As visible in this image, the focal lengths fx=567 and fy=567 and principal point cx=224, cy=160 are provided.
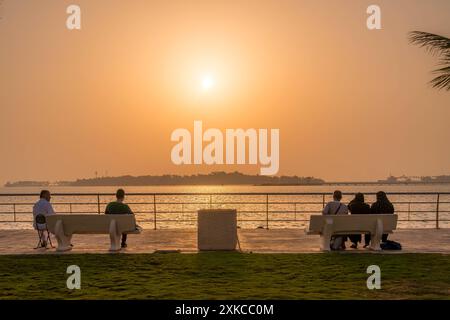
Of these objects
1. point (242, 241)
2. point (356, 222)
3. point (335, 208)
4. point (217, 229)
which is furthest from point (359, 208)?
point (217, 229)

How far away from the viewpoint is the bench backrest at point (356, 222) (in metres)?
11.2

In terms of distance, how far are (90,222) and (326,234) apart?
479 cm

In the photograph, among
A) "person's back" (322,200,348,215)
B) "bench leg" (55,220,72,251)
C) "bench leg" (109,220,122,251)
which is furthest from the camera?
"person's back" (322,200,348,215)

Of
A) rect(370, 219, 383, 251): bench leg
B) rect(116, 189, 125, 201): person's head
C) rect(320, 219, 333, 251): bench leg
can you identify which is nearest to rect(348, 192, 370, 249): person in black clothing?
rect(370, 219, 383, 251): bench leg

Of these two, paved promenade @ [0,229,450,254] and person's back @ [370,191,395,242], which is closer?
paved promenade @ [0,229,450,254]

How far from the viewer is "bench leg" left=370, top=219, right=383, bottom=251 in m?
11.3

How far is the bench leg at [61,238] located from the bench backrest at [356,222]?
5.10 meters

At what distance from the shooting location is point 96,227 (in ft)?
37.9

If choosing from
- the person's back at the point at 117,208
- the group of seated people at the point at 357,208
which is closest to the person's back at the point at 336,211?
the group of seated people at the point at 357,208

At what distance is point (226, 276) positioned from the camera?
886 centimetres

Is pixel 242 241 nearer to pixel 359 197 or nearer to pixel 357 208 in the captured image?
pixel 357 208

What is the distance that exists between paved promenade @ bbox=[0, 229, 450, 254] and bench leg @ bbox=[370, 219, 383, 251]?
0.62 feet

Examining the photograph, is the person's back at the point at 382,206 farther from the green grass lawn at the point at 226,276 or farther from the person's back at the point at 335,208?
the green grass lawn at the point at 226,276

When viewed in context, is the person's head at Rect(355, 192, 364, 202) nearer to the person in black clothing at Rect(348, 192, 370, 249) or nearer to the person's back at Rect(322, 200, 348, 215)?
the person in black clothing at Rect(348, 192, 370, 249)
